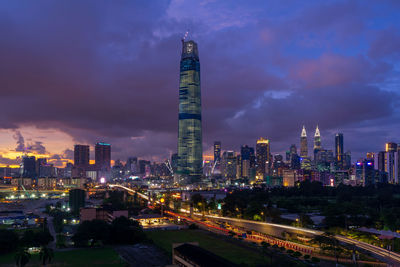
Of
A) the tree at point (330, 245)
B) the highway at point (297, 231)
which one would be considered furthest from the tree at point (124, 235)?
the tree at point (330, 245)

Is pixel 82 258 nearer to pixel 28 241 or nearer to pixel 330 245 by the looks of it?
pixel 28 241

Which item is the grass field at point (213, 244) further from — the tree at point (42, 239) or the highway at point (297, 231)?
the tree at point (42, 239)

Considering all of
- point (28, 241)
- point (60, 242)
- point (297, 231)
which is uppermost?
point (28, 241)

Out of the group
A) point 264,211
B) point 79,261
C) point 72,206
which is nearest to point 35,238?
point 79,261

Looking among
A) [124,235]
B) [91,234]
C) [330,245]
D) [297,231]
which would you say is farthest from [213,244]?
[91,234]

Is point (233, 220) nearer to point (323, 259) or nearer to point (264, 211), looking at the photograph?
point (264, 211)

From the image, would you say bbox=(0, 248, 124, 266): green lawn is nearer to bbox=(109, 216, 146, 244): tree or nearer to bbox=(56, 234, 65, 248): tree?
bbox=(109, 216, 146, 244): tree

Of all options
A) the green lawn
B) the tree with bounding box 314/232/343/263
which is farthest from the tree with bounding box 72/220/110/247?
the tree with bounding box 314/232/343/263
